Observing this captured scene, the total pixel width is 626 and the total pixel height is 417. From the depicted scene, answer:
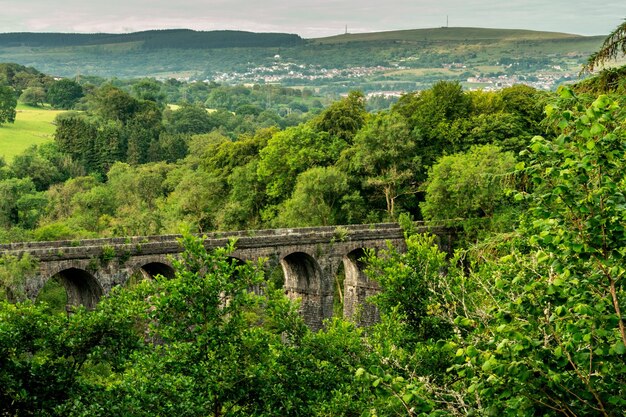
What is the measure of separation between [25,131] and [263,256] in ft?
261

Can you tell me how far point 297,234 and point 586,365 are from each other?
33.9 m

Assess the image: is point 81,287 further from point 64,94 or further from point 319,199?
point 64,94

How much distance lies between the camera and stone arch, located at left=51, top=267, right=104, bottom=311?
37.4m

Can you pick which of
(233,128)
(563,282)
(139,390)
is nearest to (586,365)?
(563,282)

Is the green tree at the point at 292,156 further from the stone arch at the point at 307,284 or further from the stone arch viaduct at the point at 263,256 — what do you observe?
the stone arch at the point at 307,284

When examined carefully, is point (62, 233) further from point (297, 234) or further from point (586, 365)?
point (586, 365)

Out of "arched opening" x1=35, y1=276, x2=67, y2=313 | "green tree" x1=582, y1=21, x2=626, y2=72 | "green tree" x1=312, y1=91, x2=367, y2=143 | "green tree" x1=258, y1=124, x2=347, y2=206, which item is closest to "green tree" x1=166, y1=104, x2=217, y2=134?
"green tree" x1=312, y1=91, x2=367, y2=143

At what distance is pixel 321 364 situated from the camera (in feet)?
65.6

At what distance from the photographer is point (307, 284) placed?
45719 millimetres

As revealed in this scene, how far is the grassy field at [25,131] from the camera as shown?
102 meters

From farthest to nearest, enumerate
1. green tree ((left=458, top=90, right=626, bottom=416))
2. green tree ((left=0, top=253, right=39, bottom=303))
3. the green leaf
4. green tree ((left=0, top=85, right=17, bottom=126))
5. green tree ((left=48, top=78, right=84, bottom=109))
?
green tree ((left=48, top=78, right=84, bottom=109)), green tree ((left=0, top=85, right=17, bottom=126)), green tree ((left=0, top=253, right=39, bottom=303)), green tree ((left=458, top=90, right=626, bottom=416)), the green leaf

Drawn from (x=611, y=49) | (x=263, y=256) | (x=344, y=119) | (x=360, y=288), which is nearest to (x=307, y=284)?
(x=360, y=288)

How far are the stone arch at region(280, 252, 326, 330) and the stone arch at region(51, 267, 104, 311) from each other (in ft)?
34.2

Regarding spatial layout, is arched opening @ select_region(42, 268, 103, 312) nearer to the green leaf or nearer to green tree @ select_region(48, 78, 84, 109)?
the green leaf
